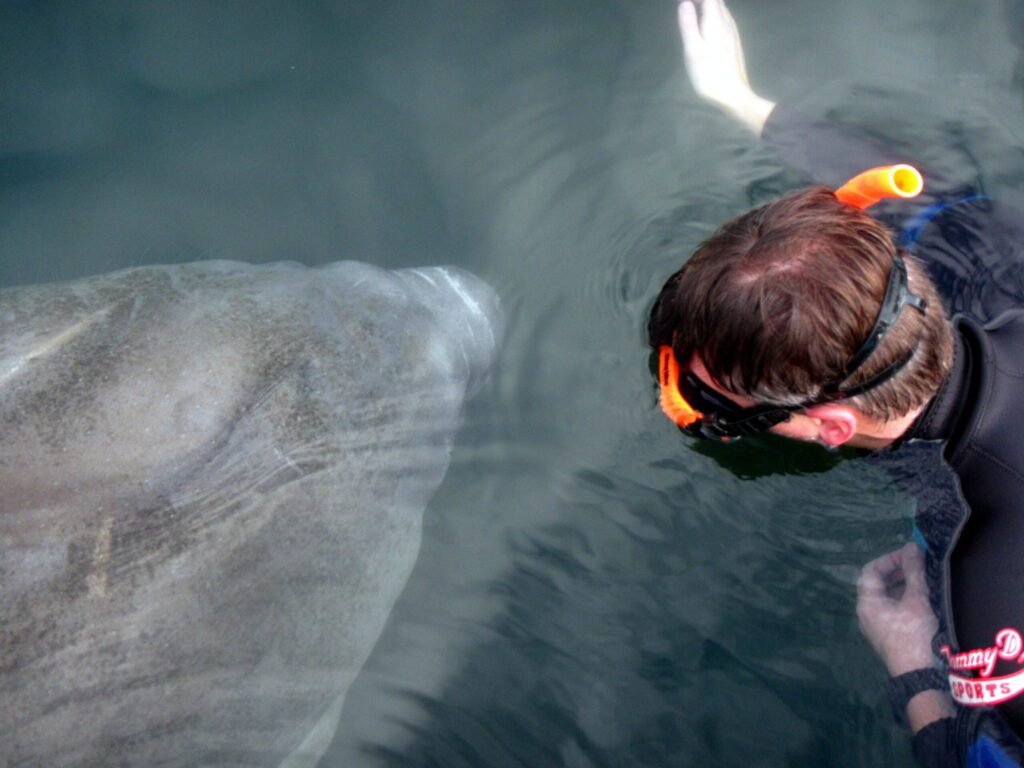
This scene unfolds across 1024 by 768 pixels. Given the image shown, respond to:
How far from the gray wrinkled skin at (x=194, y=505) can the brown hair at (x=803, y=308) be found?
4.52 feet

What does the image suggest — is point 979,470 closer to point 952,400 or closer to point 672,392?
point 952,400

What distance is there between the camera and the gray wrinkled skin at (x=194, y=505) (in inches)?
118

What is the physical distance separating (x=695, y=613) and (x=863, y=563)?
84 centimetres

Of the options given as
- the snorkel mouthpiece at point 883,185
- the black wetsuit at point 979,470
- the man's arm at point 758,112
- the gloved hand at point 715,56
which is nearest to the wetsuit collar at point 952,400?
the black wetsuit at point 979,470

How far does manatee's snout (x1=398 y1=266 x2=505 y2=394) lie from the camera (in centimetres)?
425

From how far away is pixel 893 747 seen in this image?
3863 millimetres

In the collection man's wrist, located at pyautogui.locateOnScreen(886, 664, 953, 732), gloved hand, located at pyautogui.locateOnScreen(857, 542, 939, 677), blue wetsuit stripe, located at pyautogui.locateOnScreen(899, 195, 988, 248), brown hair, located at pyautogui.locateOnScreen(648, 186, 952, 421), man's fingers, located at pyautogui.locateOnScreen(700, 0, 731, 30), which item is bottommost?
man's wrist, located at pyautogui.locateOnScreen(886, 664, 953, 732)

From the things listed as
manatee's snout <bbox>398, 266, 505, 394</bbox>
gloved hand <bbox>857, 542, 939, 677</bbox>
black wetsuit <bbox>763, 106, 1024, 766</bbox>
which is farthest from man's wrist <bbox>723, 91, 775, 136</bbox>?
gloved hand <bbox>857, 542, 939, 677</bbox>

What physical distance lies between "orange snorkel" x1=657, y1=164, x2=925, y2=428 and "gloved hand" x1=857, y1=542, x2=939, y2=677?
1.20 meters

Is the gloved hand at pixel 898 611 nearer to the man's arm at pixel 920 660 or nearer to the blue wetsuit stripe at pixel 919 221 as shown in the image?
the man's arm at pixel 920 660

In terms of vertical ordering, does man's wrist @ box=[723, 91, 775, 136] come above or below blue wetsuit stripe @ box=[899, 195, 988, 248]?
above

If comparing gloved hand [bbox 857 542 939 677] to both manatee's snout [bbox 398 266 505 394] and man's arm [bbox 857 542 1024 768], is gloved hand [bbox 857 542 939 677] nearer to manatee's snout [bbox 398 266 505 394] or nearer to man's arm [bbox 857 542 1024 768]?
man's arm [bbox 857 542 1024 768]

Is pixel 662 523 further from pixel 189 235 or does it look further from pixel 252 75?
pixel 252 75

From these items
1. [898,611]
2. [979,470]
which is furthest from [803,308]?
[898,611]
